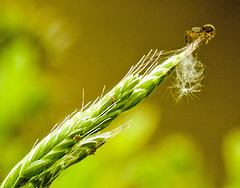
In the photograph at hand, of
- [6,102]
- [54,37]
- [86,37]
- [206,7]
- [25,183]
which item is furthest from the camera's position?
[206,7]

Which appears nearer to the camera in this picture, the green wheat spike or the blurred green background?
the green wheat spike

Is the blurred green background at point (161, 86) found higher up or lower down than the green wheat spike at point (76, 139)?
higher up

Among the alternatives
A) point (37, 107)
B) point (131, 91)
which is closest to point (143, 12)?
point (37, 107)

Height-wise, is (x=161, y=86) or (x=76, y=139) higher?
(x=161, y=86)

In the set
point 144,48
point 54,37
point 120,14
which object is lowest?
point 54,37

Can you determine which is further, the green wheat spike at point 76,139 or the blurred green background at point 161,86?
the blurred green background at point 161,86

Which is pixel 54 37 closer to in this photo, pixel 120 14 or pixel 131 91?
pixel 131 91

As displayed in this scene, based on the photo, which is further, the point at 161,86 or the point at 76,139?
the point at 161,86

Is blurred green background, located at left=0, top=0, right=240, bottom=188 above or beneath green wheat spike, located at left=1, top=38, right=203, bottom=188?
above
